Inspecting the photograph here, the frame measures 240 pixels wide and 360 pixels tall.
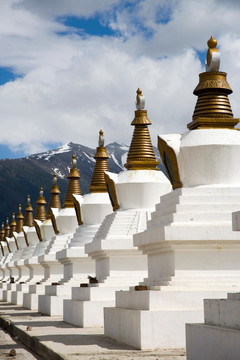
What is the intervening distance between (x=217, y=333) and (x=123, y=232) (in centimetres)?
1064

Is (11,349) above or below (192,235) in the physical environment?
below

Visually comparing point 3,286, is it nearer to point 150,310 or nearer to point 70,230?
point 70,230

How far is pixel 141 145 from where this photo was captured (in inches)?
853

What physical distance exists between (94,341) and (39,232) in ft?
79.2

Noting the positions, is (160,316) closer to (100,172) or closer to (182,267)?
(182,267)

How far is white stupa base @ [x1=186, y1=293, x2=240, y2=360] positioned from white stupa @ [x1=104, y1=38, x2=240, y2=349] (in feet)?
9.26

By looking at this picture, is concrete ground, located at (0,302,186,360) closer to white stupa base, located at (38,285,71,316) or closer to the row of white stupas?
the row of white stupas

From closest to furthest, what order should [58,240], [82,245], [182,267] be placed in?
[182,267] → [82,245] → [58,240]

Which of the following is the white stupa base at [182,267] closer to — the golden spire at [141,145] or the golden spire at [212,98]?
the golden spire at [212,98]

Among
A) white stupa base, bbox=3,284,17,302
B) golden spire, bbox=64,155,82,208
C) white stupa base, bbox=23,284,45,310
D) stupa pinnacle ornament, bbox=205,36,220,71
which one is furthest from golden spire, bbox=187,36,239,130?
white stupa base, bbox=3,284,17,302

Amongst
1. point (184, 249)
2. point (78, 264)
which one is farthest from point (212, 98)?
point (78, 264)

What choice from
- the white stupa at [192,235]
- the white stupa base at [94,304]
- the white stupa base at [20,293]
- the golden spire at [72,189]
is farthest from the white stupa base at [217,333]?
the white stupa base at [20,293]

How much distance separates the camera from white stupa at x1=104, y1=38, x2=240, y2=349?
44.0 feet

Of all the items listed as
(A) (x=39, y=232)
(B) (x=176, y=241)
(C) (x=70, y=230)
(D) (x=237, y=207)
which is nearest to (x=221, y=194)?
(D) (x=237, y=207)
